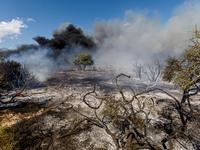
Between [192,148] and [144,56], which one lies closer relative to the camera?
[192,148]

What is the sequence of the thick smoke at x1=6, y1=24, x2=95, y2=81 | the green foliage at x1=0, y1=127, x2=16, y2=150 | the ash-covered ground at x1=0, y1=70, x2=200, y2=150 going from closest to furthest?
1. the green foliage at x1=0, y1=127, x2=16, y2=150
2. the ash-covered ground at x1=0, y1=70, x2=200, y2=150
3. the thick smoke at x1=6, y1=24, x2=95, y2=81

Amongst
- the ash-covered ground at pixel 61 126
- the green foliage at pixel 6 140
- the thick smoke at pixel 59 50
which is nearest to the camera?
the green foliage at pixel 6 140

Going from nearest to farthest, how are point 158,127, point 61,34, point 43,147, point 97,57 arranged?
point 43,147 → point 158,127 → point 61,34 → point 97,57

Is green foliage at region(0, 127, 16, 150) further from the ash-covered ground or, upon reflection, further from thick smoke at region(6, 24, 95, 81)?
thick smoke at region(6, 24, 95, 81)

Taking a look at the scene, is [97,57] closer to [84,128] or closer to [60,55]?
[60,55]

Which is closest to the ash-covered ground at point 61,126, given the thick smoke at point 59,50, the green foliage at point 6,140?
the green foliage at point 6,140

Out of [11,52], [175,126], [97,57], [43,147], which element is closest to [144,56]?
[97,57]

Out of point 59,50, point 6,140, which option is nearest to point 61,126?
point 6,140

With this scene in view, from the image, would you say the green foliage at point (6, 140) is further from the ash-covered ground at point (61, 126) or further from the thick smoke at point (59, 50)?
the thick smoke at point (59, 50)

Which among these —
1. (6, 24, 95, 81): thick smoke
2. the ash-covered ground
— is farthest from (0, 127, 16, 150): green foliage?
(6, 24, 95, 81): thick smoke

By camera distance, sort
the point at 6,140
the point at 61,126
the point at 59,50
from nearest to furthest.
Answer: the point at 6,140 → the point at 61,126 → the point at 59,50

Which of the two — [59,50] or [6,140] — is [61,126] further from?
[59,50]

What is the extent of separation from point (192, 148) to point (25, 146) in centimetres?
982

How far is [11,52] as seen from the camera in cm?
5266
